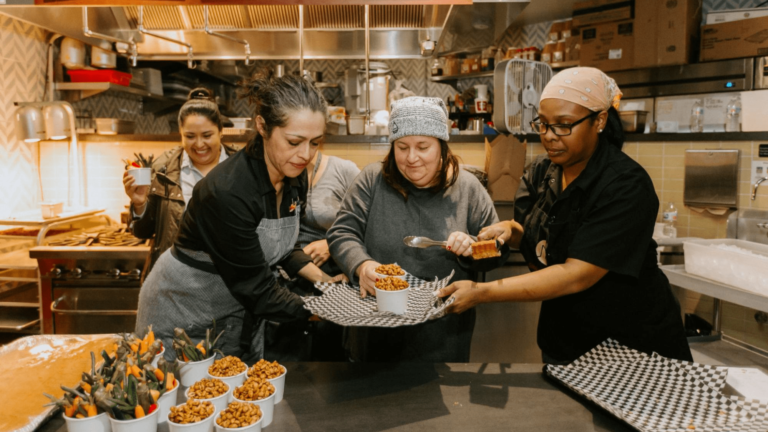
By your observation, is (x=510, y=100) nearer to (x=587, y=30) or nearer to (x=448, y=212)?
(x=448, y=212)

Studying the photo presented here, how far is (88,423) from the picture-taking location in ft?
3.81

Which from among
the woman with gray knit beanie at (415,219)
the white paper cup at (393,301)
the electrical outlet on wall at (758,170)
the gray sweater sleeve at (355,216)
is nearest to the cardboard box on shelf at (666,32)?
the electrical outlet on wall at (758,170)

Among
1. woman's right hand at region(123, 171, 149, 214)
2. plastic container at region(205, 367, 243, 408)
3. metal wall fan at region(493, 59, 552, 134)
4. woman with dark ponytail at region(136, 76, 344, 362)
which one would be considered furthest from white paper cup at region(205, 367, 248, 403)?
metal wall fan at region(493, 59, 552, 134)

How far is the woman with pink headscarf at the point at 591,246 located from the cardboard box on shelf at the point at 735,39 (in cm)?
441

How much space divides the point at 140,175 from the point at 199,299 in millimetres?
1118

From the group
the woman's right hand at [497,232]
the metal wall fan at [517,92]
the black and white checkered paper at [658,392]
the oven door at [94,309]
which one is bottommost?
the oven door at [94,309]

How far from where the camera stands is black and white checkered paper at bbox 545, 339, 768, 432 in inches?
48.7

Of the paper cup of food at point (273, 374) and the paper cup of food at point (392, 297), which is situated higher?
the paper cup of food at point (392, 297)

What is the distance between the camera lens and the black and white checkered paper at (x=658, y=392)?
1237 mm

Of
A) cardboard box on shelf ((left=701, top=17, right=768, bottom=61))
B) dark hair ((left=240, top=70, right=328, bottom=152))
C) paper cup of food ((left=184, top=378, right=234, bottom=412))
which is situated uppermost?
cardboard box on shelf ((left=701, top=17, right=768, bottom=61))

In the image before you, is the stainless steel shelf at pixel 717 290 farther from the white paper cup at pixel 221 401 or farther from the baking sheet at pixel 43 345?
the baking sheet at pixel 43 345

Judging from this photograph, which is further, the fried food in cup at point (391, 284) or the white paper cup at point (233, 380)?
the fried food in cup at point (391, 284)

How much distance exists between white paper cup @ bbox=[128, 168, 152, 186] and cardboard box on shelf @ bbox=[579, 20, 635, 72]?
514 centimetres

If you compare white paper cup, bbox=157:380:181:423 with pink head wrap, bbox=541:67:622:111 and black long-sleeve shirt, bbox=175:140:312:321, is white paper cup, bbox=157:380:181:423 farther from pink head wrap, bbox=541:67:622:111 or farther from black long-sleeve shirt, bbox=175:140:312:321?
pink head wrap, bbox=541:67:622:111
